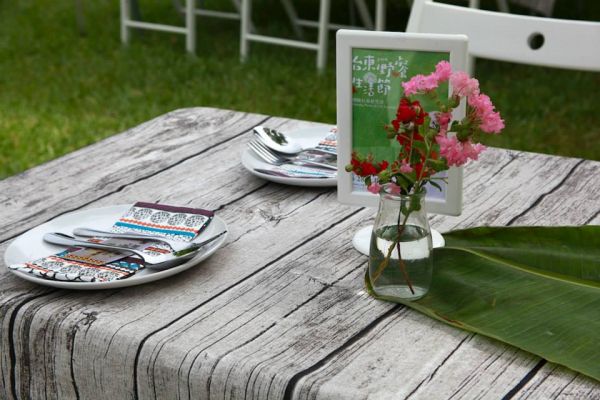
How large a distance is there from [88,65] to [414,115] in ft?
15.6

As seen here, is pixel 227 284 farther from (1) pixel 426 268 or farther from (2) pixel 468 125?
(2) pixel 468 125

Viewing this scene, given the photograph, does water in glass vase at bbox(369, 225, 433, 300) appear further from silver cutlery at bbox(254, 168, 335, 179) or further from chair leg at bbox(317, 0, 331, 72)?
chair leg at bbox(317, 0, 331, 72)

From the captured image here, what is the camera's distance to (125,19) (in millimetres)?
5992

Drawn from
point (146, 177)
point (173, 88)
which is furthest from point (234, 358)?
point (173, 88)

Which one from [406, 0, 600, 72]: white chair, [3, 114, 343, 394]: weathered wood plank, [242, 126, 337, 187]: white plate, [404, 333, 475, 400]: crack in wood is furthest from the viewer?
[406, 0, 600, 72]: white chair

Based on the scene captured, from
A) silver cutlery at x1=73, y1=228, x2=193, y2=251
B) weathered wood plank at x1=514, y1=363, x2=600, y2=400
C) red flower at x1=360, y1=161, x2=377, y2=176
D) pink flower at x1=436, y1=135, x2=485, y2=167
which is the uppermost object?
pink flower at x1=436, y1=135, x2=485, y2=167

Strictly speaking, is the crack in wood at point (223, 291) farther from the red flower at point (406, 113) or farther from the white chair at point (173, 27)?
the white chair at point (173, 27)

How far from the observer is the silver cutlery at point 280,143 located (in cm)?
177

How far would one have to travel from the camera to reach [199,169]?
176cm

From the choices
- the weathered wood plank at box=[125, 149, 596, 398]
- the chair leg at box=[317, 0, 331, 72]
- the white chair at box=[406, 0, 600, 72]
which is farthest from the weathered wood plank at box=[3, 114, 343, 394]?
the chair leg at box=[317, 0, 331, 72]

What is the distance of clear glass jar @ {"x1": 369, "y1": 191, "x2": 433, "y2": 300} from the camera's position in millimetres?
1195

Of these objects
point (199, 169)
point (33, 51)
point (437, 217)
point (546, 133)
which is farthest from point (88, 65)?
point (437, 217)

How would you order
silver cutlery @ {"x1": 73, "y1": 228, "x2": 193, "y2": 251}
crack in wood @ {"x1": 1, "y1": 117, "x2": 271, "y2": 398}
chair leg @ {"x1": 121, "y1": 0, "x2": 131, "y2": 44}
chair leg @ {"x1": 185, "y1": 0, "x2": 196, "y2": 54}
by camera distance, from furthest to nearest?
chair leg @ {"x1": 121, "y1": 0, "x2": 131, "y2": 44} → chair leg @ {"x1": 185, "y1": 0, "x2": 196, "y2": 54} → silver cutlery @ {"x1": 73, "y1": 228, "x2": 193, "y2": 251} → crack in wood @ {"x1": 1, "y1": 117, "x2": 271, "y2": 398}

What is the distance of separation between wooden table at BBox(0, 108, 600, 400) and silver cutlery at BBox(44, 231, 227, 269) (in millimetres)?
29
